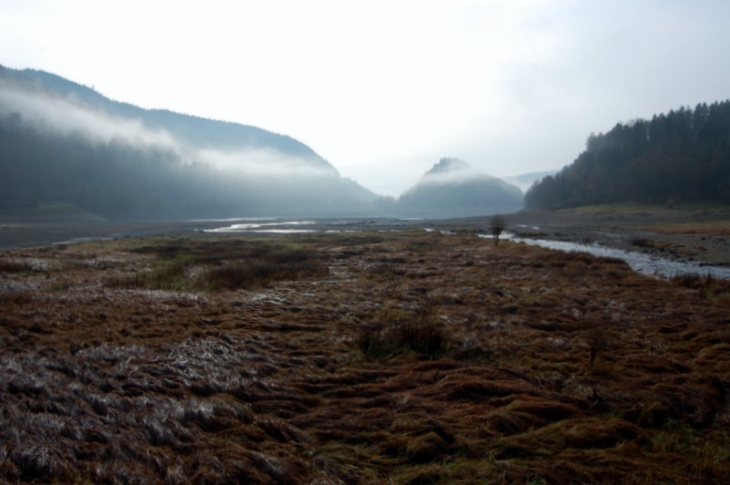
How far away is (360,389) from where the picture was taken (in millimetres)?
7777

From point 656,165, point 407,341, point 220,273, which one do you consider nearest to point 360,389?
point 407,341

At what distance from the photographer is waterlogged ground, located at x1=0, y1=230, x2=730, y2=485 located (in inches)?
210

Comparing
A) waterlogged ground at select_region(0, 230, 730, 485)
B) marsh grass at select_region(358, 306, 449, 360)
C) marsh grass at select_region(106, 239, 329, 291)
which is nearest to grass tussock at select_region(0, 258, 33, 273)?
marsh grass at select_region(106, 239, 329, 291)

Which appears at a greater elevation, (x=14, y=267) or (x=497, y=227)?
(x=497, y=227)

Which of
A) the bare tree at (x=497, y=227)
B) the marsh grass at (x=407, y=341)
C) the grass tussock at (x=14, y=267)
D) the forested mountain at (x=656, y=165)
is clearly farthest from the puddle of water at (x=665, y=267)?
the forested mountain at (x=656, y=165)

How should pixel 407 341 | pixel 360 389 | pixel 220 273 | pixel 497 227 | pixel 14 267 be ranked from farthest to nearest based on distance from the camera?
1. pixel 497 227
2. pixel 14 267
3. pixel 220 273
4. pixel 407 341
5. pixel 360 389

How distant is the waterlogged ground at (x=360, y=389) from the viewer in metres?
5.34

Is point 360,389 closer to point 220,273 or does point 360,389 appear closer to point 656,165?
point 220,273

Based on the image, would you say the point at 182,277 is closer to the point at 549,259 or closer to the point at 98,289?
the point at 98,289

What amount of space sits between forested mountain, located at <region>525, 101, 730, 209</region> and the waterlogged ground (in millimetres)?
109964

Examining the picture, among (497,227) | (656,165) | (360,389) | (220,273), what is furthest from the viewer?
(656,165)

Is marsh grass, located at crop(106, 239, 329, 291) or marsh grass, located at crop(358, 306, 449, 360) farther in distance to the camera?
marsh grass, located at crop(106, 239, 329, 291)

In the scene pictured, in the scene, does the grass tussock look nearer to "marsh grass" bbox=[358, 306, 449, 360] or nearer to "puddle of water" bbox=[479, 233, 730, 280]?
"marsh grass" bbox=[358, 306, 449, 360]

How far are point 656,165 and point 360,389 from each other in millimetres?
138609
